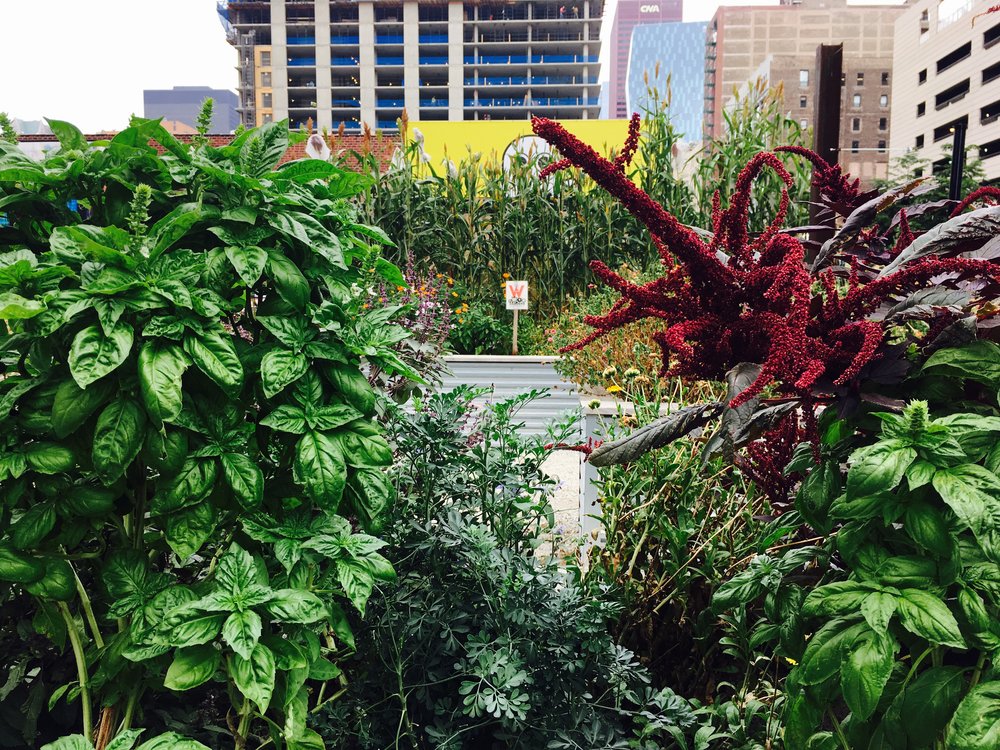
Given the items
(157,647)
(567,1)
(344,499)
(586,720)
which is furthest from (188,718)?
(567,1)

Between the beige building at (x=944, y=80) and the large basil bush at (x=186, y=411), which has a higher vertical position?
the beige building at (x=944, y=80)

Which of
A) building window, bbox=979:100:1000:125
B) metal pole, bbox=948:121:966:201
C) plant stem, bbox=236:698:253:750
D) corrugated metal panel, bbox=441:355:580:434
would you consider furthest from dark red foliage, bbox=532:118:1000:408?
building window, bbox=979:100:1000:125

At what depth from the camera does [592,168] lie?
0.89 meters

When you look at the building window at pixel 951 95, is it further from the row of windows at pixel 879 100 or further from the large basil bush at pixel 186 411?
the large basil bush at pixel 186 411

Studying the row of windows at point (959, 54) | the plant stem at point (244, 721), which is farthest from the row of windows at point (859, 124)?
the plant stem at point (244, 721)

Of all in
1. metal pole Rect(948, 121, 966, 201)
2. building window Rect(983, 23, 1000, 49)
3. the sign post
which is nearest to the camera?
metal pole Rect(948, 121, 966, 201)

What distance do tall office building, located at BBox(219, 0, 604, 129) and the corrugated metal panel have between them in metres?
52.0

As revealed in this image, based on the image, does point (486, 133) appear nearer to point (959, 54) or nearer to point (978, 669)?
point (978, 669)

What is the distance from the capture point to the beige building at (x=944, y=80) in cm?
3703

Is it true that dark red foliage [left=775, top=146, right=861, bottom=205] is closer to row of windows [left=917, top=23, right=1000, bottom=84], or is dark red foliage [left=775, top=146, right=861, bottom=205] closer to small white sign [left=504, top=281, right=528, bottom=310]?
small white sign [left=504, top=281, right=528, bottom=310]

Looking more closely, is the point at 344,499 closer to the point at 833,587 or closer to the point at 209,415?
the point at 209,415

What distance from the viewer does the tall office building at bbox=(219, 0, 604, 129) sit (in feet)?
176

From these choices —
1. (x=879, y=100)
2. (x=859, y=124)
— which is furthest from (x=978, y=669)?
(x=879, y=100)

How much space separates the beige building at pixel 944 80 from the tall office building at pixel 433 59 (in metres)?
22.0
